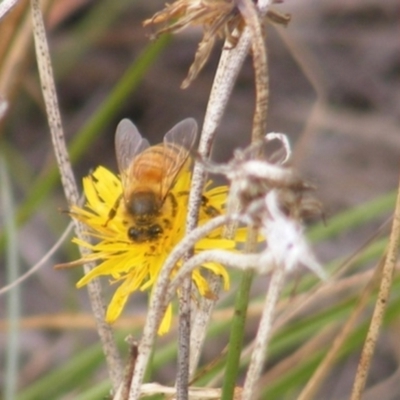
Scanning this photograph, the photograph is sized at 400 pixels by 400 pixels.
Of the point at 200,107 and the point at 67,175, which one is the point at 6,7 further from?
the point at 200,107

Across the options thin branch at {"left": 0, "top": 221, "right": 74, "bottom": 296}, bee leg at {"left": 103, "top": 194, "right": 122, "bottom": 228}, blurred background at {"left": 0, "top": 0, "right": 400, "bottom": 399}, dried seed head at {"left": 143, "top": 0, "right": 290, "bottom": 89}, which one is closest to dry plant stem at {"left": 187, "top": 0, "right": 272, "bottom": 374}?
dried seed head at {"left": 143, "top": 0, "right": 290, "bottom": 89}

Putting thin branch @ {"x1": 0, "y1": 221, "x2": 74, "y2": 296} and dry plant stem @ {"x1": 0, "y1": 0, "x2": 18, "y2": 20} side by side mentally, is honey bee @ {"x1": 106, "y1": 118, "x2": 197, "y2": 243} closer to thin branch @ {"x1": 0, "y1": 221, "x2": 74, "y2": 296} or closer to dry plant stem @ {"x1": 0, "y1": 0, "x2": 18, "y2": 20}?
thin branch @ {"x1": 0, "y1": 221, "x2": 74, "y2": 296}

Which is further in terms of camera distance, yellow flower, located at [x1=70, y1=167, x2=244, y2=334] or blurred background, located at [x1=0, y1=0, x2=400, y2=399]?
blurred background, located at [x1=0, y1=0, x2=400, y2=399]

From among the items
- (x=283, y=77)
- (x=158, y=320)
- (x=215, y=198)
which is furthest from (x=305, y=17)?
(x=158, y=320)

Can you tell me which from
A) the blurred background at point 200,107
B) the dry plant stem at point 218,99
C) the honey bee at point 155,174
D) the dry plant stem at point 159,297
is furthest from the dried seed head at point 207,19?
the blurred background at point 200,107

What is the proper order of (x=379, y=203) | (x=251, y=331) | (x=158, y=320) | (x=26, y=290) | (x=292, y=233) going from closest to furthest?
(x=292, y=233) < (x=158, y=320) < (x=379, y=203) < (x=251, y=331) < (x=26, y=290)

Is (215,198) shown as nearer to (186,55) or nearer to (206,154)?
(206,154)

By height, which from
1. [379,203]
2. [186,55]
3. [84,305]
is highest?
[186,55]
